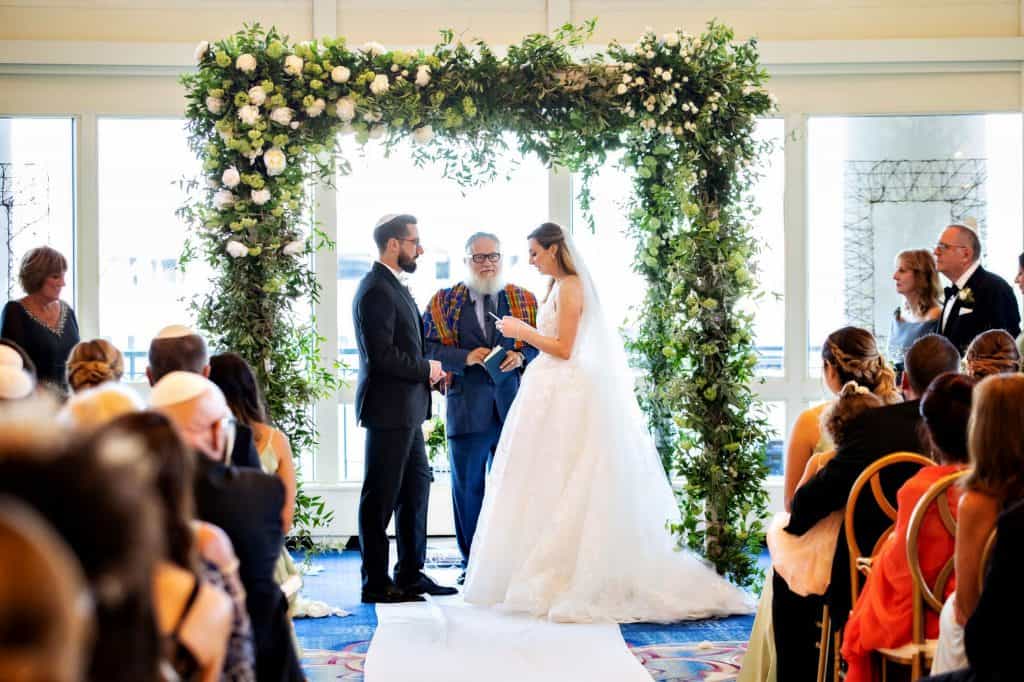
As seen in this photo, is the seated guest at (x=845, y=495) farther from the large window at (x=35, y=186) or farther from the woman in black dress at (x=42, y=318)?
the large window at (x=35, y=186)

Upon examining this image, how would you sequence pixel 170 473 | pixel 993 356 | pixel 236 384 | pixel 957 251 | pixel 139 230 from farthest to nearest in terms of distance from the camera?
1. pixel 139 230
2. pixel 957 251
3. pixel 993 356
4. pixel 236 384
5. pixel 170 473

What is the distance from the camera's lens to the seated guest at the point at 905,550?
292cm

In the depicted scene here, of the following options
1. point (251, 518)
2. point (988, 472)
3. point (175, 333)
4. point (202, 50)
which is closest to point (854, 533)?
point (988, 472)

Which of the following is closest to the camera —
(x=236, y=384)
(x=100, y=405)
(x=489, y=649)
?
(x=100, y=405)

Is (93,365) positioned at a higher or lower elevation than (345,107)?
lower

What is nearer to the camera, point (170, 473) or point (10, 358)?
point (170, 473)

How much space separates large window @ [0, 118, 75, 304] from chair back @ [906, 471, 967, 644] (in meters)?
5.47

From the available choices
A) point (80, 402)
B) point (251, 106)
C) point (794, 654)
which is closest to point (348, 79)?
point (251, 106)

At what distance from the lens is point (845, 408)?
353 centimetres

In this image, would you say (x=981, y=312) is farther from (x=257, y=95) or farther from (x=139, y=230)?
(x=139, y=230)

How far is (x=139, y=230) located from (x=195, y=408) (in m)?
5.13

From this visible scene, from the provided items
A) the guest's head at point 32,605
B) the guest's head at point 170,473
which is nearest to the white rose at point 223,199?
the guest's head at point 170,473

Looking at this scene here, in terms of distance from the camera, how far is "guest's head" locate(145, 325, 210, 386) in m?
3.62

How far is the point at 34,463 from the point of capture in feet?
3.48
